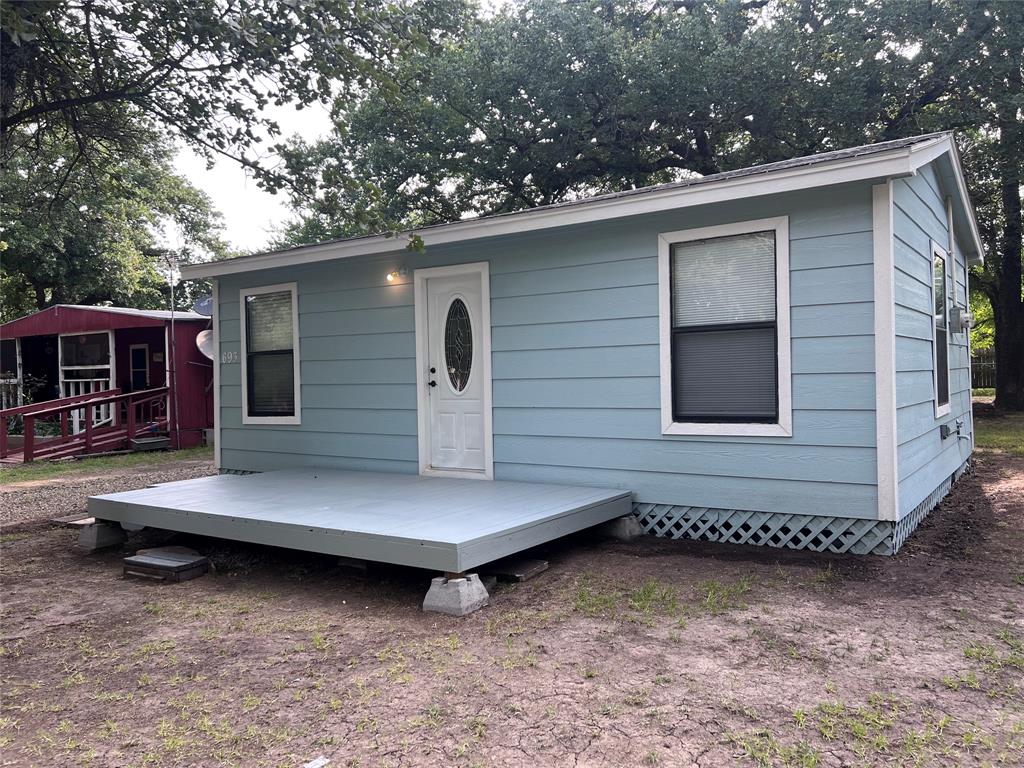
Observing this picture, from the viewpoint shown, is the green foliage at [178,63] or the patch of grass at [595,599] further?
the green foliage at [178,63]

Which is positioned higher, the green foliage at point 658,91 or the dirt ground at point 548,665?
the green foliage at point 658,91

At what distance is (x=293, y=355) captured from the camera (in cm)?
712

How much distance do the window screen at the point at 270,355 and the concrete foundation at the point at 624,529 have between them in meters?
3.59

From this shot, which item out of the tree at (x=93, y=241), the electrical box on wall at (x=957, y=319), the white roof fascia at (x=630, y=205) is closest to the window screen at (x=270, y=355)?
the white roof fascia at (x=630, y=205)

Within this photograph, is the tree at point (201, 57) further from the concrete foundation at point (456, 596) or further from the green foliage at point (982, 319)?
the green foliage at point (982, 319)

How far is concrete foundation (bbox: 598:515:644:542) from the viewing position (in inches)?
198

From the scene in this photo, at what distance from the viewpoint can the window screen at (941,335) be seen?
5832 millimetres

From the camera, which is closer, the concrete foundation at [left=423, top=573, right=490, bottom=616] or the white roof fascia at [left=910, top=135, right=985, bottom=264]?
the concrete foundation at [left=423, top=573, right=490, bottom=616]


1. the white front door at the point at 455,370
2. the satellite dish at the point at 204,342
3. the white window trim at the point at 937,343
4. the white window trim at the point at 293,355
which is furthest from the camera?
the satellite dish at the point at 204,342

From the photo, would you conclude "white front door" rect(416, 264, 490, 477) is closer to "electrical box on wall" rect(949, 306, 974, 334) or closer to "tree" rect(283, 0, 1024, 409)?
"electrical box on wall" rect(949, 306, 974, 334)

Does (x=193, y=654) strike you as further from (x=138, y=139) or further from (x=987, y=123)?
(x=987, y=123)

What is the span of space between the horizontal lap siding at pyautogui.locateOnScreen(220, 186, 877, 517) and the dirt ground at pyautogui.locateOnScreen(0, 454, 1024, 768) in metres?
0.59

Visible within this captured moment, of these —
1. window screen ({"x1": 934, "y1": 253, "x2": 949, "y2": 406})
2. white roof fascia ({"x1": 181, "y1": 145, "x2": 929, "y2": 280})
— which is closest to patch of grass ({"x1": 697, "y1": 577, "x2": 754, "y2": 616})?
white roof fascia ({"x1": 181, "y1": 145, "x2": 929, "y2": 280})

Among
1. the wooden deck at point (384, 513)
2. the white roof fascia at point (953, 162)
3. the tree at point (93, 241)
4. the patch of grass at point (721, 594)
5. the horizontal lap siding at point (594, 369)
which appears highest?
the tree at point (93, 241)
